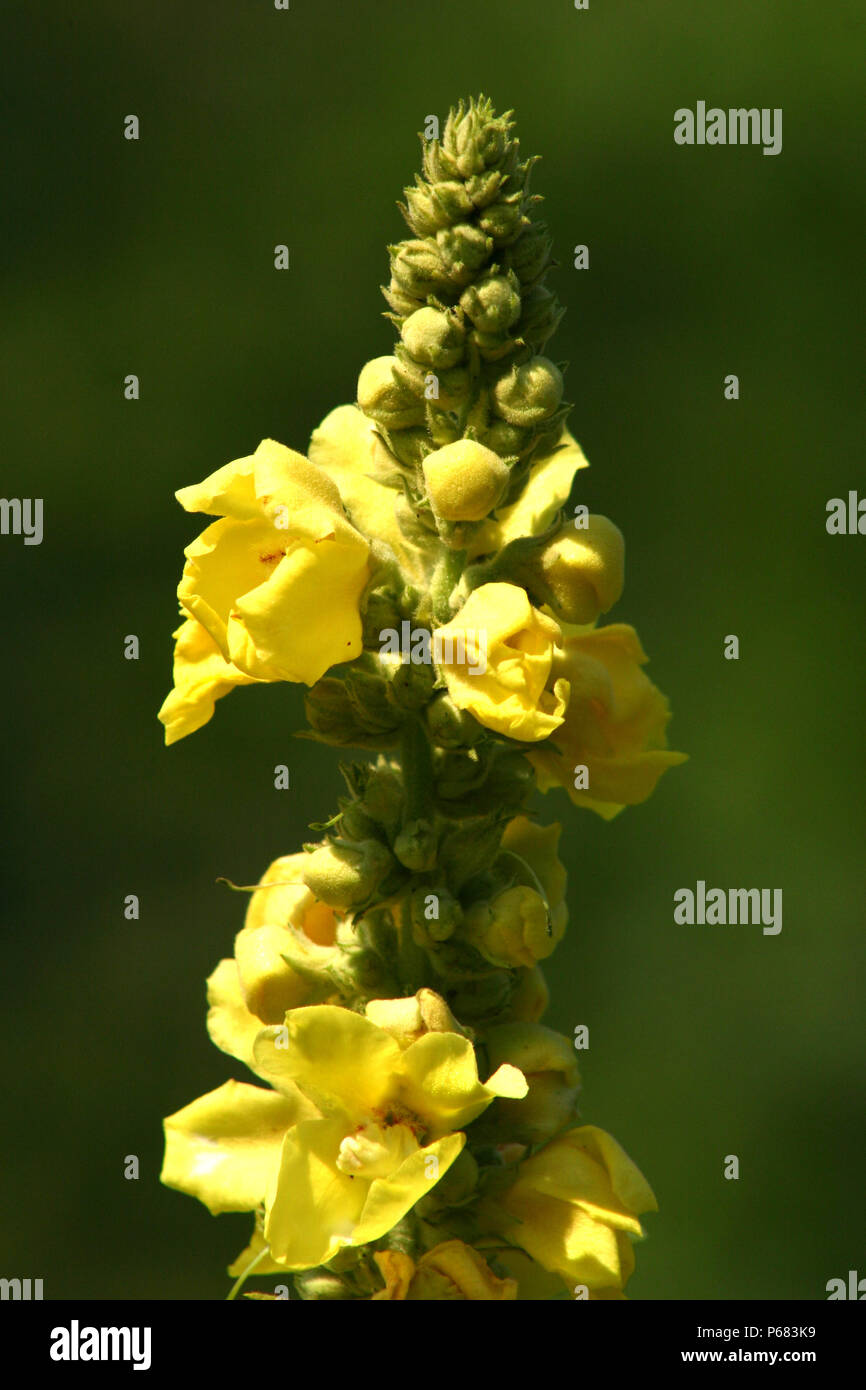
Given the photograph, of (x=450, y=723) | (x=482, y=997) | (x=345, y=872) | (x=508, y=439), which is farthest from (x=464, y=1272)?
(x=508, y=439)

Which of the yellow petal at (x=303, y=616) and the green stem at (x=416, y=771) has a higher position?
the yellow petal at (x=303, y=616)

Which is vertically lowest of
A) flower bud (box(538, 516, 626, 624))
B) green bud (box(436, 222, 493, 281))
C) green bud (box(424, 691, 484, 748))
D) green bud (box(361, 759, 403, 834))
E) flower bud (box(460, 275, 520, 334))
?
green bud (box(361, 759, 403, 834))

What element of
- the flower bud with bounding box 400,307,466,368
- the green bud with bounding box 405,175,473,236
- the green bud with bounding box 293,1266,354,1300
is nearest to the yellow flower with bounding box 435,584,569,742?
the flower bud with bounding box 400,307,466,368

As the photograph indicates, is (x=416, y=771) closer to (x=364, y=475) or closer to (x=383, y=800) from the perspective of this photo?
(x=383, y=800)

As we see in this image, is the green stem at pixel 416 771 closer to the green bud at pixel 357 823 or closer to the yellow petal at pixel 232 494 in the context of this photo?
the green bud at pixel 357 823

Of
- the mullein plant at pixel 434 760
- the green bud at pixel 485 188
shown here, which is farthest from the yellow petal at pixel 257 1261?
the green bud at pixel 485 188

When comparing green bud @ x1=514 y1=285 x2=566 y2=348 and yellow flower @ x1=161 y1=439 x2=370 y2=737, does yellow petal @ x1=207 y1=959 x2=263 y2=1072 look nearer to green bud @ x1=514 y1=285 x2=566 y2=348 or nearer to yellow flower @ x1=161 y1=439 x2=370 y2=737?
yellow flower @ x1=161 y1=439 x2=370 y2=737
